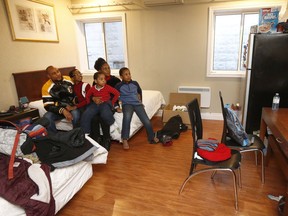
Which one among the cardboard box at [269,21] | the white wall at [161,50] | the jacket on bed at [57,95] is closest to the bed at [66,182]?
the jacket on bed at [57,95]

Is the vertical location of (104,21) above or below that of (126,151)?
above

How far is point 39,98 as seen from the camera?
348cm

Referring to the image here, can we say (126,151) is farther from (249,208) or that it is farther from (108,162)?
(249,208)

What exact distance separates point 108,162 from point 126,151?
0.34 meters

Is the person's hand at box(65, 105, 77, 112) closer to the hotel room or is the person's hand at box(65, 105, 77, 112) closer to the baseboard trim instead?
the hotel room

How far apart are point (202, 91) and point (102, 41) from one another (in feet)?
7.54

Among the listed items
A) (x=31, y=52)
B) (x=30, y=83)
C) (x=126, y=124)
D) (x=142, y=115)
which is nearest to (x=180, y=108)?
(x=142, y=115)

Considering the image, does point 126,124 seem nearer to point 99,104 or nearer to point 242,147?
point 99,104

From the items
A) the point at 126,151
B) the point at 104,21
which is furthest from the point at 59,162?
the point at 104,21

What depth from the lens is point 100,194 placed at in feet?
6.42

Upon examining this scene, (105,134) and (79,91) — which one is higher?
(79,91)

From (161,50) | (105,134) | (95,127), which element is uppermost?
(161,50)

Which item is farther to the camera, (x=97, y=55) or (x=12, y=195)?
(x=97, y=55)

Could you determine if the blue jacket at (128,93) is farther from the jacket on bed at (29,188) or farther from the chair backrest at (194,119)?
the jacket on bed at (29,188)
